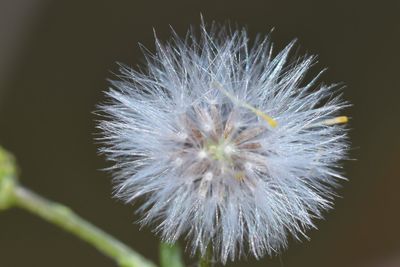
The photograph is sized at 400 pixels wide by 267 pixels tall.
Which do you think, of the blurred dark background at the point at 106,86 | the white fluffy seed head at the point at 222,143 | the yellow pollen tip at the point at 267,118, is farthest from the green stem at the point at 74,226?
the blurred dark background at the point at 106,86

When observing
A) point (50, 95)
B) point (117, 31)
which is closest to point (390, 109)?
point (117, 31)

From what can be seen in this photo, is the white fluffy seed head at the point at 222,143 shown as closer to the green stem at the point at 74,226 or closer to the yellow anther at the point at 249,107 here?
the yellow anther at the point at 249,107

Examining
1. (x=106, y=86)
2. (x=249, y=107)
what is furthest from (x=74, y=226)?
(x=106, y=86)

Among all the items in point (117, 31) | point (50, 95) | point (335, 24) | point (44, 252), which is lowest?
point (44, 252)

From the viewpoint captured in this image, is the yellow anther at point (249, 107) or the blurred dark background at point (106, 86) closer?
the yellow anther at point (249, 107)

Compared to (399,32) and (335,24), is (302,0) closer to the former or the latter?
(335,24)
